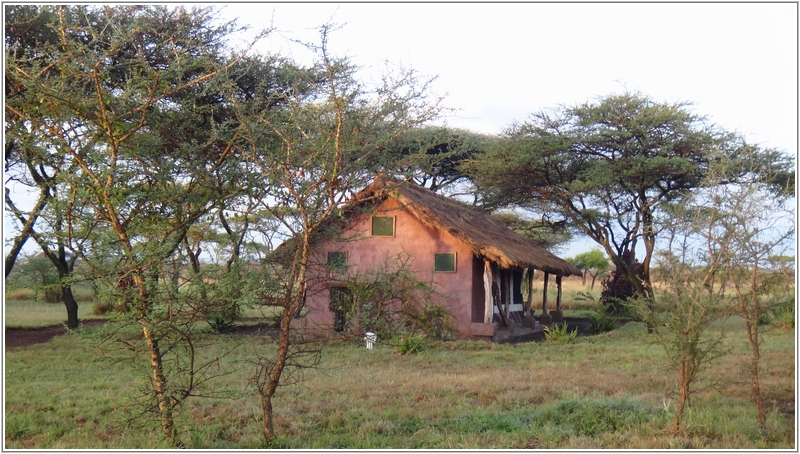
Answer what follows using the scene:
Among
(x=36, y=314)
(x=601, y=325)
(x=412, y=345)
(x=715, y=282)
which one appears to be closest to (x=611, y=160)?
(x=601, y=325)

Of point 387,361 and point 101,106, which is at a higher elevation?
point 101,106

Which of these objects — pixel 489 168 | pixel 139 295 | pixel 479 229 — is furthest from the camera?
pixel 489 168

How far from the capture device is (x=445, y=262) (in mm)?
14359

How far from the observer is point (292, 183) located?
4.96 meters

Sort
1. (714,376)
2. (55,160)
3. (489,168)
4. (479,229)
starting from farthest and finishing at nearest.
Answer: (489,168) → (479,229) → (714,376) → (55,160)

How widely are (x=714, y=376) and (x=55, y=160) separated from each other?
790 cm

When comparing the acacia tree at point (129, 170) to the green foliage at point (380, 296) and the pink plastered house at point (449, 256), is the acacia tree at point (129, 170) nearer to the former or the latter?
the green foliage at point (380, 296)

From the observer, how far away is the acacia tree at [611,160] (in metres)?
15.8

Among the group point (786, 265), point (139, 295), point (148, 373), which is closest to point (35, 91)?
point (139, 295)

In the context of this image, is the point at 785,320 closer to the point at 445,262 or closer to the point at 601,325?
the point at 601,325

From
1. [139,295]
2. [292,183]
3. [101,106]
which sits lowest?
[139,295]

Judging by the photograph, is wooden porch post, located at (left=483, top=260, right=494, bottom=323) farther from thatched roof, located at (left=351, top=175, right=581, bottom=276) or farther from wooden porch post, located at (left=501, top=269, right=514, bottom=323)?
wooden porch post, located at (left=501, top=269, right=514, bottom=323)

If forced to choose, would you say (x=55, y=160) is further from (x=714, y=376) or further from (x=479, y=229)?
(x=479, y=229)

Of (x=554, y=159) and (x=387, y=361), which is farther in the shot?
(x=554, y=159)
